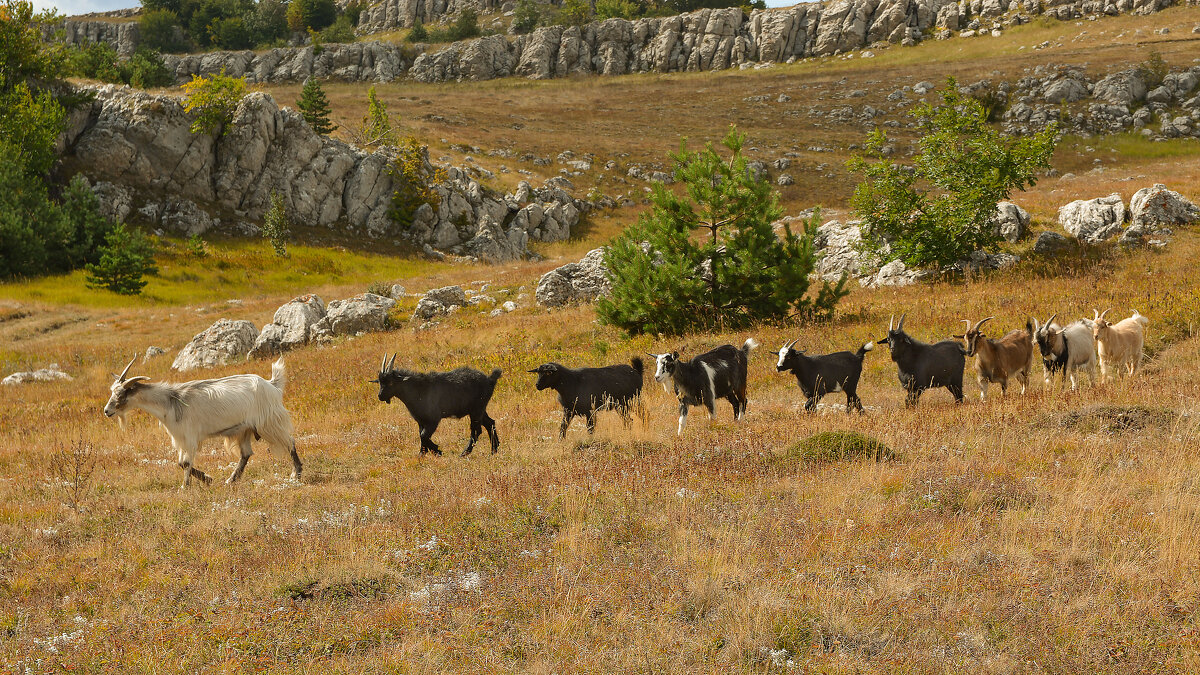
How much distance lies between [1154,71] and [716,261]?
8924cm

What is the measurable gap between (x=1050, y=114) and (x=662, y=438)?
87.9m

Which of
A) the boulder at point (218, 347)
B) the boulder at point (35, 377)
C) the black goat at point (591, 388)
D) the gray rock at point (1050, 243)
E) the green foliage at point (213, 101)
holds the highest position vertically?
the green foliage at point (213, 101)

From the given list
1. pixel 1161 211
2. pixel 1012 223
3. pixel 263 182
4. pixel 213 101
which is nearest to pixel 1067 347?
pixel 1012 223

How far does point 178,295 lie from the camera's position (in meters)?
46.7

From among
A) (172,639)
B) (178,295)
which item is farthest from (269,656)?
(178,295)

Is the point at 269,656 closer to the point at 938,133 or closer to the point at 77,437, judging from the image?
the point at 77,437

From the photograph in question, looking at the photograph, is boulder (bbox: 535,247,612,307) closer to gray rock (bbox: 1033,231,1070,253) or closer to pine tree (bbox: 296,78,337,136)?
gray rock (bbox: 1033,231,1070,253)

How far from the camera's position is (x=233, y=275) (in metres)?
51.4

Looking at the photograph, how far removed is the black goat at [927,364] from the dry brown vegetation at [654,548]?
1.04 metres

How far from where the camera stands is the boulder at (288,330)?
31625 millimetres

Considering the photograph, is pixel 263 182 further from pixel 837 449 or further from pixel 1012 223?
pixel 837 449

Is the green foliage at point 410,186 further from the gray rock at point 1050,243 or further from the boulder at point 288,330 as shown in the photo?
the gray rock at point 1050,243

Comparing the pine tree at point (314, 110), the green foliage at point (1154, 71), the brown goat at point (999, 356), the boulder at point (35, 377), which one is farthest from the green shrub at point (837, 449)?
the green foliage at point (1154, 71)

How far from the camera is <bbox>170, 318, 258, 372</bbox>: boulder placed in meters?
29.7
